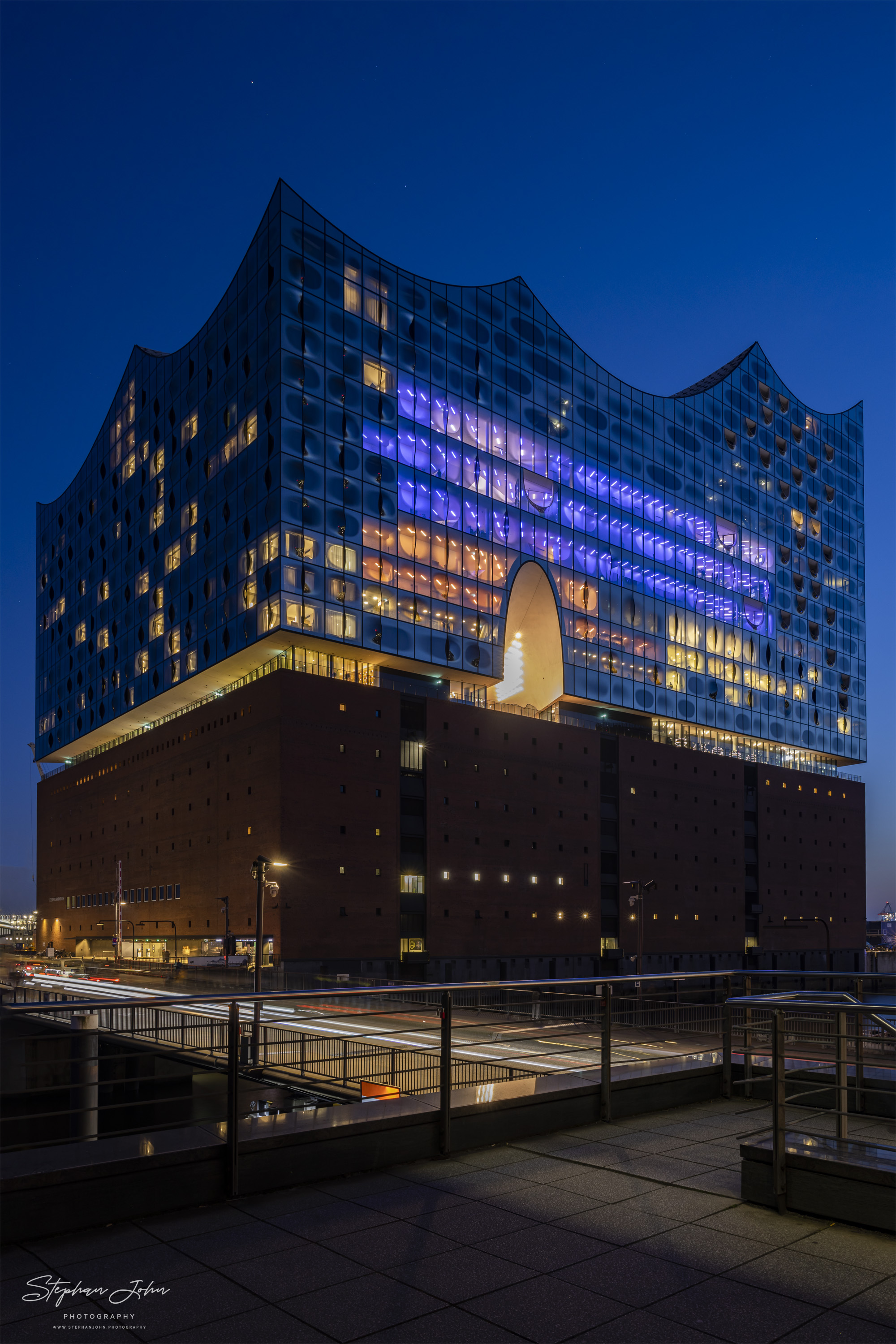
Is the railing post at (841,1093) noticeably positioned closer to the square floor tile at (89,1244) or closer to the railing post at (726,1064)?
the railing post at (726,1064)

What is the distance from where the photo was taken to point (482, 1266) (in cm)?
640

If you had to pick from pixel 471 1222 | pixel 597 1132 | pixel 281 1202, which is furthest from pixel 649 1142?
pixel 281 1202

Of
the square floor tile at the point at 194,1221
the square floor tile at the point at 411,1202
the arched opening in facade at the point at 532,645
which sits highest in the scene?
the arched opening in facade at the point at 532,645

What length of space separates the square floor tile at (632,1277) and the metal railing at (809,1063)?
1.53 meters

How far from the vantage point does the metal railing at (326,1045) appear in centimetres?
848

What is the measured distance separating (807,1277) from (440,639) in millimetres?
62784

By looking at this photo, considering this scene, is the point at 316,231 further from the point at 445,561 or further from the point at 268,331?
the point at 445,561

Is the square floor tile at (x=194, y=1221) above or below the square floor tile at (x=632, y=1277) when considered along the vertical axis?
below

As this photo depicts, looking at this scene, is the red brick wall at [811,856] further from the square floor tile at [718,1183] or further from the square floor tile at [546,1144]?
the square floor tile at [718,1183]

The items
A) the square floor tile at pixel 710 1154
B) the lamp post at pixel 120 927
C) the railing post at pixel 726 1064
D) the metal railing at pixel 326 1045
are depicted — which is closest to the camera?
the metal railing at pixel 326 1045

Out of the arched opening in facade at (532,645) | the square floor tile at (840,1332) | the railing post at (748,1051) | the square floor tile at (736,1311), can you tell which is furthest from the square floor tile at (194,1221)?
the arched opening in facade at (532,645)

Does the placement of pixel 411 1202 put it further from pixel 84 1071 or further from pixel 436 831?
Answer: pixel 436 831

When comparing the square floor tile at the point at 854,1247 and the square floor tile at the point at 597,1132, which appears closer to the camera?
the square floor tile at the point at 854,1247

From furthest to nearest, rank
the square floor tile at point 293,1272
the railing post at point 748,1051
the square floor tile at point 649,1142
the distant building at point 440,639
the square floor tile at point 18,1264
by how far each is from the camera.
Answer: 1. the distant building at point 440,639
2. the railing post at point 748,1051
3. the square floor tile at point 649,1142
4. the square floor tile at point 18,1264
5. the square floor tile at point 293,1272
